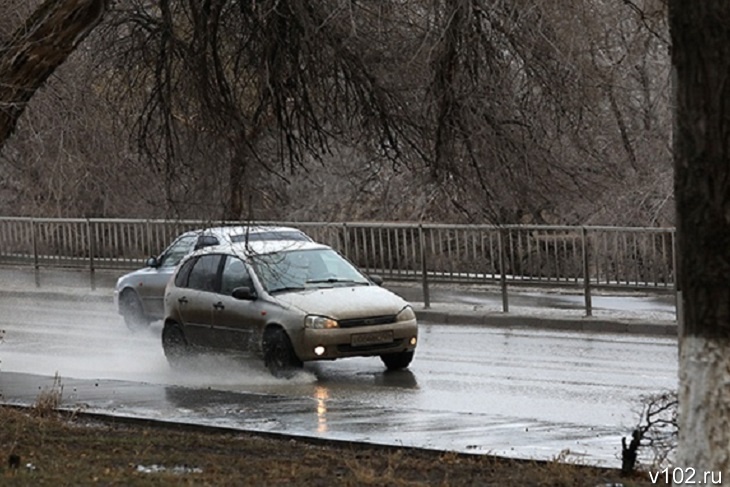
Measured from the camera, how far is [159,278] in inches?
980

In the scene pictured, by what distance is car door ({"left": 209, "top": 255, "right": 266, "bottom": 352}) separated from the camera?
19125 millimetres

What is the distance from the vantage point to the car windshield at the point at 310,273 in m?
19.3

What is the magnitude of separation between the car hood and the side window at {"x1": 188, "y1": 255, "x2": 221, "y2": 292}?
1477 mm

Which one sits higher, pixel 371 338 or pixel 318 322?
pixel 318 322

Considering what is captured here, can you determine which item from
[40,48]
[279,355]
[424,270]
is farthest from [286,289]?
[424,270]

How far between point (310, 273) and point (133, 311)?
266 inches

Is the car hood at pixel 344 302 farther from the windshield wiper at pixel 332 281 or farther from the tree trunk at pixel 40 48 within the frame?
the tree trunk at pixel 40 48

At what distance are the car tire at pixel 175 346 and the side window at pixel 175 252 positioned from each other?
157 inches

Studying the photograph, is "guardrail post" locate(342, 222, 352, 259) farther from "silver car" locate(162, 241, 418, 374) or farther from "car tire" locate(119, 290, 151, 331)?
"silver car" locate(162, 241, 418, 374)

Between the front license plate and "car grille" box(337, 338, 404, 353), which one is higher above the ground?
the front license plate

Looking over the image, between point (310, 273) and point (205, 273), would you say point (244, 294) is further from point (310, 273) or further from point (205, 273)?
point (205, 273)

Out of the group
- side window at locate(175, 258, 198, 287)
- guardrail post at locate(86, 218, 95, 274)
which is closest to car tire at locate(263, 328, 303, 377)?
side window at locate(175, 258, 198, 287)

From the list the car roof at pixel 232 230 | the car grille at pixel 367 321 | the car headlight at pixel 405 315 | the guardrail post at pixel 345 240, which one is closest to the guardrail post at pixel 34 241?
the guardrail post at pixel 345 240

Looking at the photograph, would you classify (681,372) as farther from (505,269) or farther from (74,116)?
(505,269)
